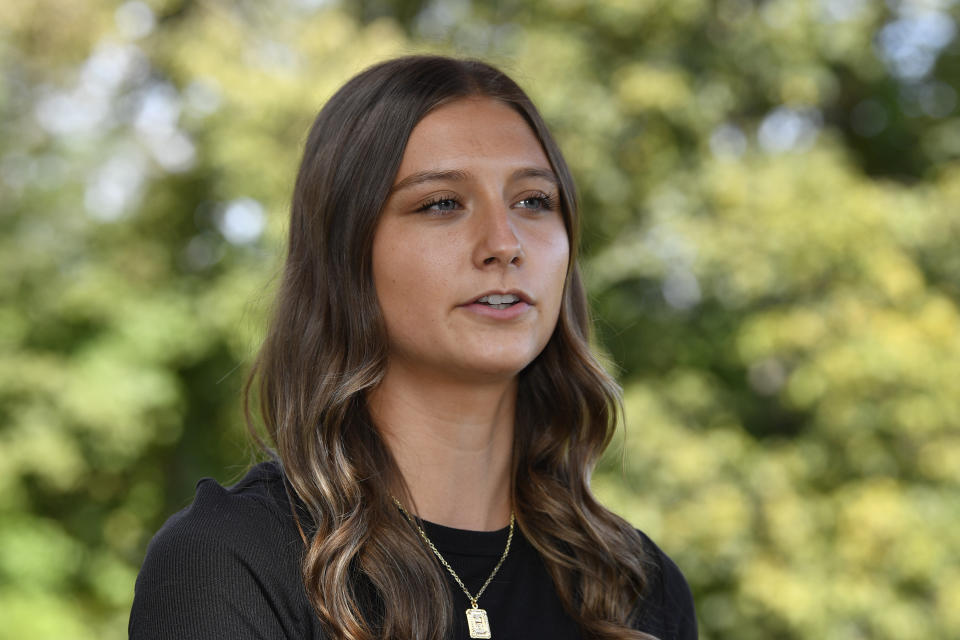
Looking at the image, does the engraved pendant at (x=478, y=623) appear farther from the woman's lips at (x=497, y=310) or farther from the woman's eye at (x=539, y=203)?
the woman's eye at (x=539, y=203)

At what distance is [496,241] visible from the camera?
5.24 ft

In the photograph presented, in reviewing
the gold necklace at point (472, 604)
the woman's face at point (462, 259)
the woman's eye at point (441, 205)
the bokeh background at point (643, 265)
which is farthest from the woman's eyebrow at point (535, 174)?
the bokeh background at point (643, 265)

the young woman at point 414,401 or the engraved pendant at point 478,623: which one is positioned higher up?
the young woman at point 414,401

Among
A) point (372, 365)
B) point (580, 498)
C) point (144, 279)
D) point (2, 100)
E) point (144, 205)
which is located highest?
point (2, 100)

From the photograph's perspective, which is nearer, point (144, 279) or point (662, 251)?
point (662, 251)

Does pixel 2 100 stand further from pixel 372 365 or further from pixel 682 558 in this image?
pixel 372 365

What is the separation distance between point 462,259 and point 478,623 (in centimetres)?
51

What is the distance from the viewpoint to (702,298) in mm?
6742

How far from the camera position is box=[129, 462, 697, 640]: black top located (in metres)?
1.39

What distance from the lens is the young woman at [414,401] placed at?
1.50 m

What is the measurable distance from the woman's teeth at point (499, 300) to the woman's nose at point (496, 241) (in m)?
0.05

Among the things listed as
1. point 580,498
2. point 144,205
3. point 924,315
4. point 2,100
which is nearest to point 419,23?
point 144,205

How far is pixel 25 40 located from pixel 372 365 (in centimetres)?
758

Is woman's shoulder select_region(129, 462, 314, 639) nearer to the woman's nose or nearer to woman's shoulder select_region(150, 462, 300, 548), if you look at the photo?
woman's shoulder select_region(150, 462, 300, 548)
